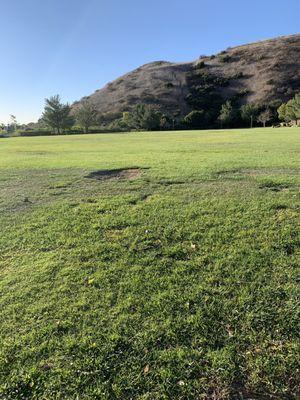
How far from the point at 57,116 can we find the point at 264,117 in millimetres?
39603

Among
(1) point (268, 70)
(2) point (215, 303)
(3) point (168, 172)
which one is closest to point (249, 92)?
(1) point (268, 70)

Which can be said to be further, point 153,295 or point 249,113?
point 249,113

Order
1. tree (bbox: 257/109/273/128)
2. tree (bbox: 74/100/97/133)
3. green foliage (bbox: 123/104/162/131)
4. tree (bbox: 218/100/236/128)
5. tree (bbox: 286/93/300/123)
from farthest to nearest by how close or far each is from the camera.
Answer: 1. tree (bbox: 218/100/236/128)
2. tree (bbox: 74/100/97/133)
3. green foliage (bbox: 123/104/162/131)
4. tree (bbox: 257/109/273/128)
5. tree (bbox: 286/93/300/123)

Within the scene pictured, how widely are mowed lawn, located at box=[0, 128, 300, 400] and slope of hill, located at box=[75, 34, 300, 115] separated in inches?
2875

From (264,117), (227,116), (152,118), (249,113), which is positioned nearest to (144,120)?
(152,118)

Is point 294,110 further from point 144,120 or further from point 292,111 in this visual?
point 144,120

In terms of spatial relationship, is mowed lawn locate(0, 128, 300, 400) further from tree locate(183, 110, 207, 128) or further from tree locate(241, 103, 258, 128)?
tree locate(183, 110, 207, 128)

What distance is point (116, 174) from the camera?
1024cm

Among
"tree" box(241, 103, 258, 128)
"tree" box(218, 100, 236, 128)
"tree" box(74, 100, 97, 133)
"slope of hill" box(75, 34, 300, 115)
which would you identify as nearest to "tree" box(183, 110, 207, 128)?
"tree" box(218, 100, 236, 128)

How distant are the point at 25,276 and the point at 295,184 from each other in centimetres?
616

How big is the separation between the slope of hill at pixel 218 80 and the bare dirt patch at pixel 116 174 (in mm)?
68800

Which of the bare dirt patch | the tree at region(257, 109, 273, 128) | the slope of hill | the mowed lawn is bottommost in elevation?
the mowed lawn

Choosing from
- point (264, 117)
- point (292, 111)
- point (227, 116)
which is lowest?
point (264, 117)

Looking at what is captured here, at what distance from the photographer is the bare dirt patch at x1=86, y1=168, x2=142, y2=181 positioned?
9.76 meters
